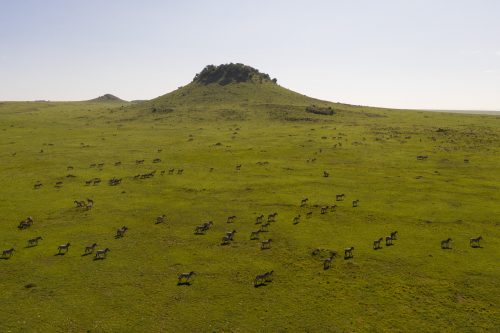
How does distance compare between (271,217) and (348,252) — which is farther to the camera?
(271,217)

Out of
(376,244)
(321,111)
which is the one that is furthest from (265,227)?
(321,111)

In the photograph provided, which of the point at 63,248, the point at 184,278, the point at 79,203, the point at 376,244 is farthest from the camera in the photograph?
the point at 79,203

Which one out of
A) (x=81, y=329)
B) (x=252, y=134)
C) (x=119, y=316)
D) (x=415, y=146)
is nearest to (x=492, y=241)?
(x=119, y=316)

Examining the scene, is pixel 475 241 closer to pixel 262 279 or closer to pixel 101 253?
pixel 262 279

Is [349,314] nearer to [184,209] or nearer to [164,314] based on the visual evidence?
[164,314]

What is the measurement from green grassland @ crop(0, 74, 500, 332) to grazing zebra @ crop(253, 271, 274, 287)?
0.82m

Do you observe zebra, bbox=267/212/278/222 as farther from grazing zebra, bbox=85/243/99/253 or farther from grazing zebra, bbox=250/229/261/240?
grazing zebra, bbox=85/243/99/253

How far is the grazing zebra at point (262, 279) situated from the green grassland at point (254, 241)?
32.3 inches

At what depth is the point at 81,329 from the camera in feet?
100

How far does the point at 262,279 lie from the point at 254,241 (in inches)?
374

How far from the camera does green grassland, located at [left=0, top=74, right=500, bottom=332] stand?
3231 centimetres

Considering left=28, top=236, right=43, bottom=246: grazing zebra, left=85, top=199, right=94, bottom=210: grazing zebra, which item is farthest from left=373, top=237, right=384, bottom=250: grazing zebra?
left=85, top=199, right=94, bottom=210: grazing zebra

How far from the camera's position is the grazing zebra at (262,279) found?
121 feet

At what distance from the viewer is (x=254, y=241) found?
46.9 m
